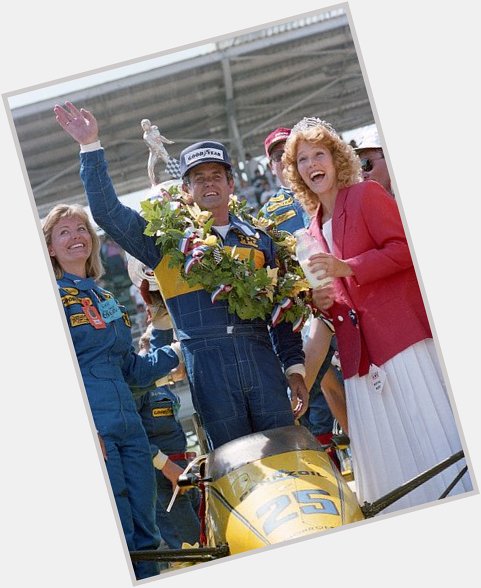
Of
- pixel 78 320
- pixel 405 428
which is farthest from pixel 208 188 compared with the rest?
pixel 405 428

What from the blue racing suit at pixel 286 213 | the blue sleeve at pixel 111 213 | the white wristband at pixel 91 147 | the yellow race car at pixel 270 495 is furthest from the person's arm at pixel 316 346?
the white wristband at pixel 91 147

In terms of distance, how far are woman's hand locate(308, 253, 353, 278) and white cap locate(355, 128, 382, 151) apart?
75cm

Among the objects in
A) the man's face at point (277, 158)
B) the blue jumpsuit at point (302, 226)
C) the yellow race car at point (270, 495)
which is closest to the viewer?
the yellow race car at point (270, 495)

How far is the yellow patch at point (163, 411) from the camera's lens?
4.92 metres

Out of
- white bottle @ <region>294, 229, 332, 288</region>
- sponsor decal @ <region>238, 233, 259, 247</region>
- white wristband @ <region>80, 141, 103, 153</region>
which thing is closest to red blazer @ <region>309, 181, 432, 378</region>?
white bottle @ <region>294, 229, 332, 288</region>

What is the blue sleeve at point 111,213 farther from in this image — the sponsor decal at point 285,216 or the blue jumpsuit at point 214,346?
the sponsor decal at point 285,216

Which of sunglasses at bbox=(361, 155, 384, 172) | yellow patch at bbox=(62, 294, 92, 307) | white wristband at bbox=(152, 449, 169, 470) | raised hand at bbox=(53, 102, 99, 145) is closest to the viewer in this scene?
raised hand at bbox=(53, 102, 99, 145)

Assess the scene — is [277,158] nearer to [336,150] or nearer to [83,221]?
[336,150]

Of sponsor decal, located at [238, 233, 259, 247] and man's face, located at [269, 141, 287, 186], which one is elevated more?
man's face, located at [269, 141, 287, 186]

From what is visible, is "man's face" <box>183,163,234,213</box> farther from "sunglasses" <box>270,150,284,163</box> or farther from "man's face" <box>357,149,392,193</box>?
"sunglasses" <box>270,150,284,163</box>

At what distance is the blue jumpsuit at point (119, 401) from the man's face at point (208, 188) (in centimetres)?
58

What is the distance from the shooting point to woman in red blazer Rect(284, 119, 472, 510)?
12.7 feet

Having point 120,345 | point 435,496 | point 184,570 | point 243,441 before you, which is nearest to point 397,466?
point 435,496

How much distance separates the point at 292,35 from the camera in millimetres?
4789
